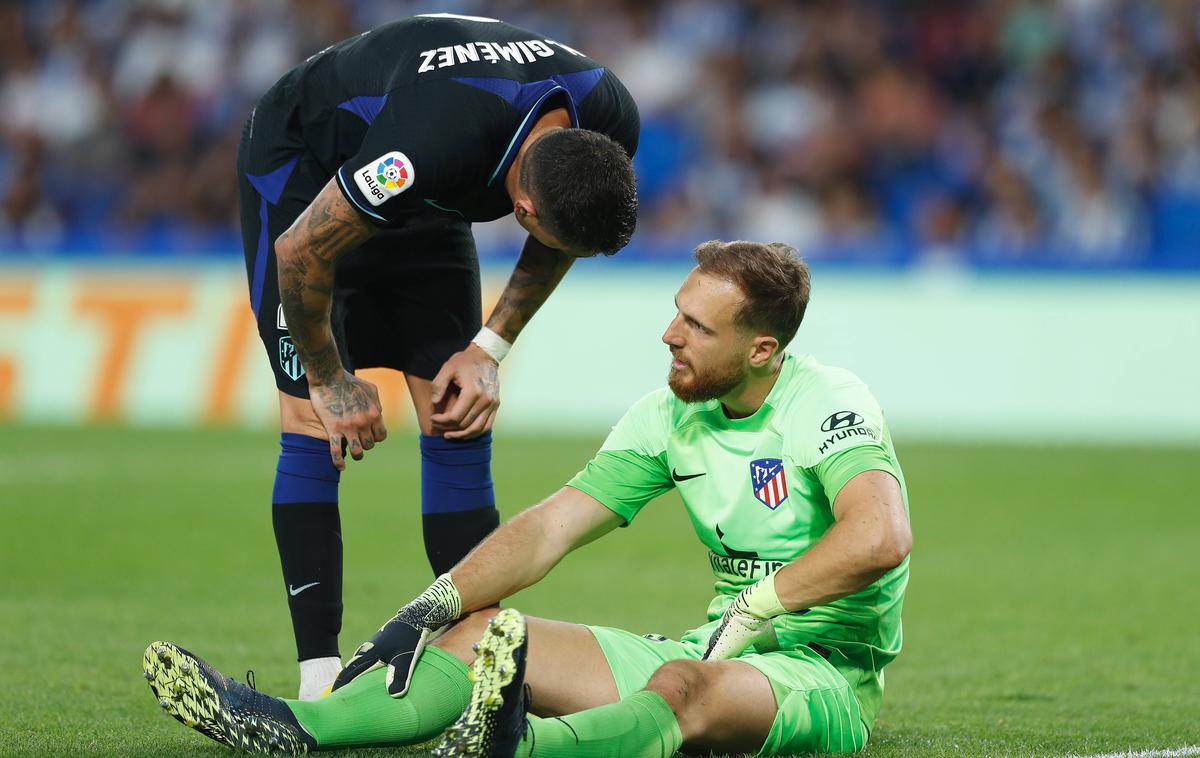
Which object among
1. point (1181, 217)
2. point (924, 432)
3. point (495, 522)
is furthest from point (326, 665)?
point (1181, 217)

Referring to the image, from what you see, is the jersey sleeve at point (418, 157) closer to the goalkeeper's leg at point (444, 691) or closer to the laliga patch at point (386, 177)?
the laliga patch at point (386, 177)

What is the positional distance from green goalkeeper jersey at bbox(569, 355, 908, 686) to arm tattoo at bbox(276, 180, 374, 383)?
2.88ft

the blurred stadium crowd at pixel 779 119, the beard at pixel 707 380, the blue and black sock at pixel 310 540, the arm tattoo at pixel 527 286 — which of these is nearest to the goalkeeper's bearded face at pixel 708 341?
the beard at pixel 707 380

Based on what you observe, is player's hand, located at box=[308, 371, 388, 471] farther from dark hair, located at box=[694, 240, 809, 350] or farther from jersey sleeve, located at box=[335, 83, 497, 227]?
dark hair, located at box=[694, 240, 809, 350]

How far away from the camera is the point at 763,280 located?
13.8 ft

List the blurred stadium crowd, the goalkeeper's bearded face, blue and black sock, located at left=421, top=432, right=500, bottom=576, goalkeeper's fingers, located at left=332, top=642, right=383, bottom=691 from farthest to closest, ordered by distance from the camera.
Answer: the blurred stadium crowd
blue and black sock, located at left=421, top=432, right=500, bottom=576
the goalkeeper's bearded face
goalkeeper's fingers, located at left=332, top=642, right=383, bottom=691

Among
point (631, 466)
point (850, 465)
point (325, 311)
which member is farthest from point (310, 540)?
point (850, 465)

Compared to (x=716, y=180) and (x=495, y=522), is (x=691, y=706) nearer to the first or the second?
(x=495, y=522)

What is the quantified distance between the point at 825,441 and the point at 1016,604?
3.41m

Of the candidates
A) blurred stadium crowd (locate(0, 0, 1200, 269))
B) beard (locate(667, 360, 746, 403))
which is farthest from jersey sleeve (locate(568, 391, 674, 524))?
blurred stadium crowd (locate(0, 0, 1200, 269))

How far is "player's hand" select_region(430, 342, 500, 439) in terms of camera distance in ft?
15.8

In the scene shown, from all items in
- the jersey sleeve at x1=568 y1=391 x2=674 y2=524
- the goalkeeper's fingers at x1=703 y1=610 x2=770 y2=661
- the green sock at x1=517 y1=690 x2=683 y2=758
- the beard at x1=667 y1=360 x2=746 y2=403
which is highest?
the beard at x1=667 y1=360 x2=746 y2=403

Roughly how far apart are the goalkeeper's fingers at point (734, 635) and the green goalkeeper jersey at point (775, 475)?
189 mm

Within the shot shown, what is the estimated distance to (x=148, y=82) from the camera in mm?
18703
